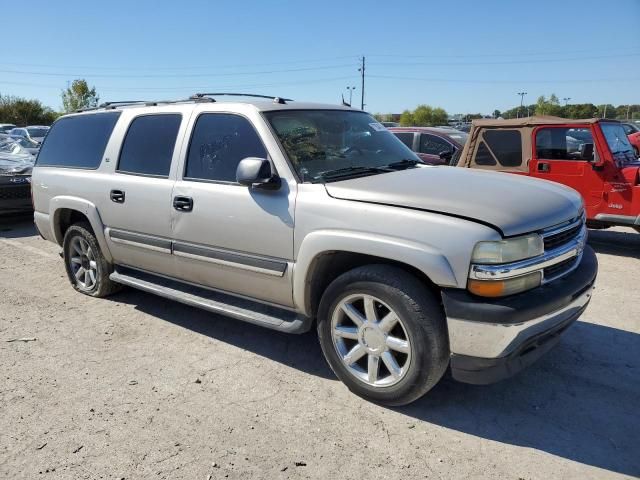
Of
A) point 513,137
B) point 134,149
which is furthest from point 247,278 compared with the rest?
point 513,137

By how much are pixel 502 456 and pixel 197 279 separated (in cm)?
251

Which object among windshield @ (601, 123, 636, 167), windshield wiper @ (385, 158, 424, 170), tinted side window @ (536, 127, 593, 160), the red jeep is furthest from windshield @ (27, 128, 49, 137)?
windshield wiper @ (385, 158, 424, 170)

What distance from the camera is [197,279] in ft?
13.3

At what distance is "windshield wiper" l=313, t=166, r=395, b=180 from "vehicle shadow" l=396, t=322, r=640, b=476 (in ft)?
5.13

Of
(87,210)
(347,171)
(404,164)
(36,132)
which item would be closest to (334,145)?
(347,171)

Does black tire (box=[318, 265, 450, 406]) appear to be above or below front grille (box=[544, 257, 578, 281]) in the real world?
below

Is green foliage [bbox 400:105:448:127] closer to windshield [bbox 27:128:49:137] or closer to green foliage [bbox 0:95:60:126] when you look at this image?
green foliage [bbox 0:95:60:126]

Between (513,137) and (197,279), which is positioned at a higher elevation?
(513,137)

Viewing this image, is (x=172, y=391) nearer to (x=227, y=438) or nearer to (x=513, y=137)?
(x=227, y=438)

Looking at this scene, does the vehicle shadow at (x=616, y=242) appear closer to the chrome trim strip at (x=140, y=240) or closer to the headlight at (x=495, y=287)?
the headlight at (x=495, y=287)

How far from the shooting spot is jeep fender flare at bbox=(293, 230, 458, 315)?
2.72 meters

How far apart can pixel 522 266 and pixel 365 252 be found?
2.83 ft

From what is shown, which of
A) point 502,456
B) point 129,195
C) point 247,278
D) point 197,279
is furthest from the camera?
point 129,195

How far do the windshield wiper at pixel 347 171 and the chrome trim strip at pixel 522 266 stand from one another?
1.21 metres
